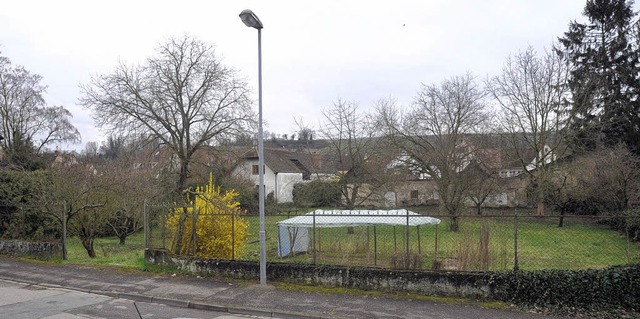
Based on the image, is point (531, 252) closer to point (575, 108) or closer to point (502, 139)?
point (502, 139)

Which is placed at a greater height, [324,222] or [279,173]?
[279,173]

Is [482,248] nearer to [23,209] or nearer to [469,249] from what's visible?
[469,249]

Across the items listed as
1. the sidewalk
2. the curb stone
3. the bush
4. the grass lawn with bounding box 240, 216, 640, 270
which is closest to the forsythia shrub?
the sidewalk

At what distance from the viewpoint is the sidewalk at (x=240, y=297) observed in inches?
347

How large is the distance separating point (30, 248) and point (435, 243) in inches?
518

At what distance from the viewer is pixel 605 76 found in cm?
3528

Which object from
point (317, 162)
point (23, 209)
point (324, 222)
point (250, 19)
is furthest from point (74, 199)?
point (317, 162)

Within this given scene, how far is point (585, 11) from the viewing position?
37875 mm

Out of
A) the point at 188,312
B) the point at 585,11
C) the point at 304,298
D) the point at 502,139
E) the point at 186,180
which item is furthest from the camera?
the point at 585,11

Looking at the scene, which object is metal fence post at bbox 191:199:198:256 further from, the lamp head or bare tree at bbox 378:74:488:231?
bare tree at bbox 378:74:488:231

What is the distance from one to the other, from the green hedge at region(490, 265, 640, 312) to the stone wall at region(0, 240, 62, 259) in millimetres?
13342

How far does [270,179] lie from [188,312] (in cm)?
4342

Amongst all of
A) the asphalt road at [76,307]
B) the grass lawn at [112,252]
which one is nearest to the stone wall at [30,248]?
the grass lawn at [112,252]

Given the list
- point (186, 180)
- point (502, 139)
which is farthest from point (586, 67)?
point (186, 180)
